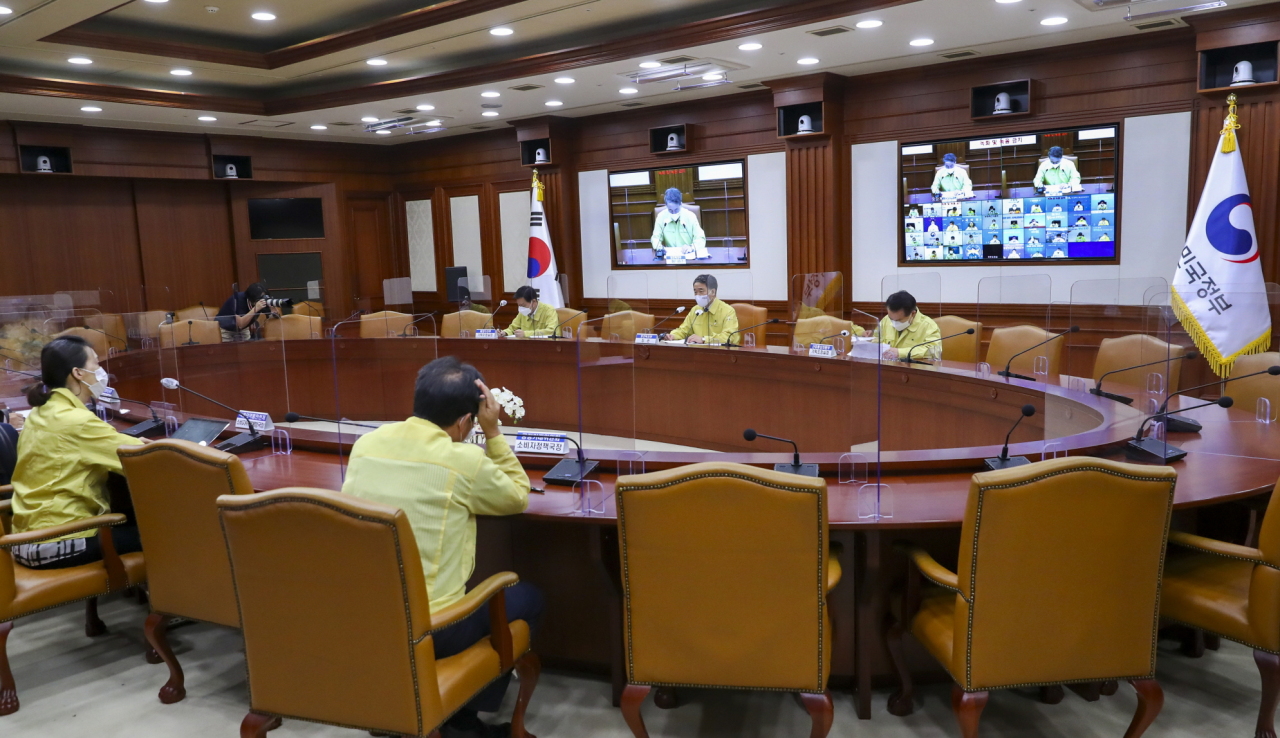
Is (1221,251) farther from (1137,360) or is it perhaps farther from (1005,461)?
(1005,461)

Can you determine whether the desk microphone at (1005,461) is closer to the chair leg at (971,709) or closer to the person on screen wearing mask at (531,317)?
the chair leg at (971,709)

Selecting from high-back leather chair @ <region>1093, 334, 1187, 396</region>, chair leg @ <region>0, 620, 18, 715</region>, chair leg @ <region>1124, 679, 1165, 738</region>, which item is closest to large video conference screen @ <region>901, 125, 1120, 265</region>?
high-back leather chair @ <region>1093, 334, 1187, 396</region>

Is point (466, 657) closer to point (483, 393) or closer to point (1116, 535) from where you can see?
point (483, 393)

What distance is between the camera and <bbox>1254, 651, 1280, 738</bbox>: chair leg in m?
2.09

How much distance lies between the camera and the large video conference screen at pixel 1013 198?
5.95 meters

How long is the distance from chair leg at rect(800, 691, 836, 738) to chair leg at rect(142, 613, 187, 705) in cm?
185

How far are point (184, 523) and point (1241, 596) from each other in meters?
2.77

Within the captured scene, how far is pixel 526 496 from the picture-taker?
2203 mm

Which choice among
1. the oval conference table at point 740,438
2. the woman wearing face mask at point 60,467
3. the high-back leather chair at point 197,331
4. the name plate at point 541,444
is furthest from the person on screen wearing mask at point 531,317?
the woman wearing face mask at point 60,467

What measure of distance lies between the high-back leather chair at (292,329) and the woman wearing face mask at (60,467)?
153 inches

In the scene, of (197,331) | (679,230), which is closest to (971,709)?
(197,331)

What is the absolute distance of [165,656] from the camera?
102 inches

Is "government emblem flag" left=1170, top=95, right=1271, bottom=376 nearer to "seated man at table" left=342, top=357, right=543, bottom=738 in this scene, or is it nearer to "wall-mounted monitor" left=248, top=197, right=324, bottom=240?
"seated man at table" left=342, top=357, right=543, bottom=738

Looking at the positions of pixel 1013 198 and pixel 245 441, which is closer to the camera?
pixel 245 441
